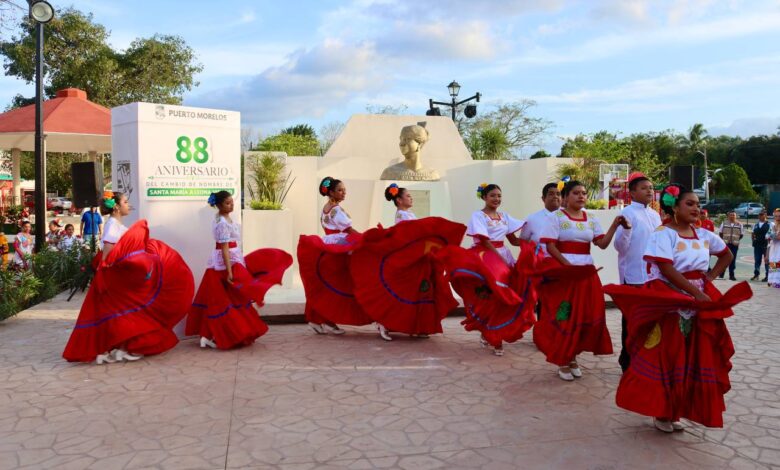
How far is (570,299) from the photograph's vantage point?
4.62 m

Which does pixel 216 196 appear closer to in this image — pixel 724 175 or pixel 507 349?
pixel 507 349

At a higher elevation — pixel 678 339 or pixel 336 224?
pixel 336 224

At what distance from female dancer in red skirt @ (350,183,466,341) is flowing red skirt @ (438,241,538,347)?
1.02 feet

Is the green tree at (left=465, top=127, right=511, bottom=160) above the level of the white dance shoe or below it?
above

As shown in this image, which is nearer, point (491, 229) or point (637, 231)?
point (637, 231)

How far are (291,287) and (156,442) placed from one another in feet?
21.3

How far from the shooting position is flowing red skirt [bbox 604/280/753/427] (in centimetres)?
336

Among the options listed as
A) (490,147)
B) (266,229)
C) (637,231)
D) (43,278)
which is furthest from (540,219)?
(490,147)

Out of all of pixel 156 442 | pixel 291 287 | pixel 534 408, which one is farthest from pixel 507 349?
pixel 291 287

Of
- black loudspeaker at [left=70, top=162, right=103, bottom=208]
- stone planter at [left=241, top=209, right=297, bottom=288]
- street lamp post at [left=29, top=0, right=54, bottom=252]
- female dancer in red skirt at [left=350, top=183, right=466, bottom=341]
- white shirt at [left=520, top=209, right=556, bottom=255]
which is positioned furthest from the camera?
stone planter at [left=241, top=209, right=297, bottom=288]

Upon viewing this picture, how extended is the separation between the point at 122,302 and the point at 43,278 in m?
4.81

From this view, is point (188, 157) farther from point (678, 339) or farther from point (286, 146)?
point (286, 146)

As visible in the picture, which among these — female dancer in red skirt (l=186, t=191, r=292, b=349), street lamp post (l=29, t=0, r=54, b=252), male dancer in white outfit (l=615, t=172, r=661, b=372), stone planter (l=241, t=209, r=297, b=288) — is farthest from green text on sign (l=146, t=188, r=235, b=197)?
street lamp post (l=29, t=0, r=54, b=252)

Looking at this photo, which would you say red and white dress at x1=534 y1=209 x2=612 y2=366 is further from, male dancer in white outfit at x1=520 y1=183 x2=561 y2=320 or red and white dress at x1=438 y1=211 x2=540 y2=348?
red and white dress at x1=438 y1=211 x2=540 y2=348
